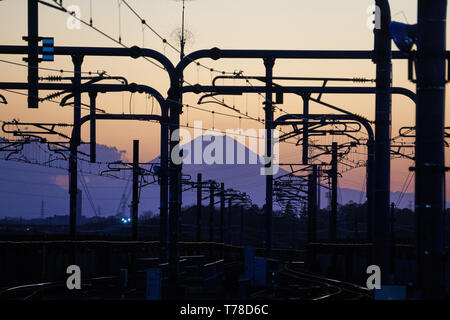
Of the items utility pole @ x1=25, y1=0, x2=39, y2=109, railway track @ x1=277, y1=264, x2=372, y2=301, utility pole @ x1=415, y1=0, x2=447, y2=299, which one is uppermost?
utility pole @ x1=25, y1=0, x2=39, y2=109

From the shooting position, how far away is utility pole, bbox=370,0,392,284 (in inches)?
745

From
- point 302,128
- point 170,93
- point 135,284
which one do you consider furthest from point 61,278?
point 170,93

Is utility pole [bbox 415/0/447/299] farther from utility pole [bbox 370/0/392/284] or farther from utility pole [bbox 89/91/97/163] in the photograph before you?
utility pole [bbox 89/91/97/163]

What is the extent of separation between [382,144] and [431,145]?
573cm

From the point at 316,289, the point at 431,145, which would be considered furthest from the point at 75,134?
the point at 431,145

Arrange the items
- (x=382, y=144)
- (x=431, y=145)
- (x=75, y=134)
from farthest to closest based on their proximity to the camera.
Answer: (x=75, y=134) → (x=382, y=144) → (x=431, y=145)

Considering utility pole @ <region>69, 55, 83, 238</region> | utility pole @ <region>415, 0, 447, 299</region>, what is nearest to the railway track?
utility pole @ <region>69, 55, 83, 238</region>

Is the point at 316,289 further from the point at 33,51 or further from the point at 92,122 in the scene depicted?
the point at 33,51

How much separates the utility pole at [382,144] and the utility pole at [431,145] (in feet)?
17.9

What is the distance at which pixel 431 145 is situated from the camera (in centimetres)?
1337

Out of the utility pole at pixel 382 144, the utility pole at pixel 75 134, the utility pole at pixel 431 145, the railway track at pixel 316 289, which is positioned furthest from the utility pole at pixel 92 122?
the utility pole at pixel 431 145

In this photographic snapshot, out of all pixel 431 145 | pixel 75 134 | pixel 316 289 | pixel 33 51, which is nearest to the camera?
pixel 431 145

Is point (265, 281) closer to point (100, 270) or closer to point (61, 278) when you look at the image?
point (61, 278)

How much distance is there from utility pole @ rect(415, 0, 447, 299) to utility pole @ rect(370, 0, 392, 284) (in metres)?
5.45
